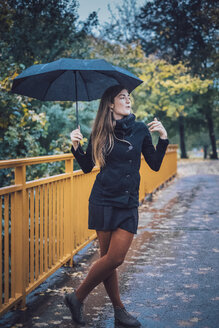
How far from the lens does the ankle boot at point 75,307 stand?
3660 mm

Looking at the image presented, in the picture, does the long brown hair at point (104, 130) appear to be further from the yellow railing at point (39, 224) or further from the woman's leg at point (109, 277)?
the yellow railing at point (39, 224)

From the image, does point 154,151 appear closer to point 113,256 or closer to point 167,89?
point 113,256

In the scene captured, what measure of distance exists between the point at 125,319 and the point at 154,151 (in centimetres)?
142

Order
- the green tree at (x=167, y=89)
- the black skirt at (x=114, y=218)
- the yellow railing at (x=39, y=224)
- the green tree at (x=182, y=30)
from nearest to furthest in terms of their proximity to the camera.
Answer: the black skirt at (x=114, y=218) → the yellow railing at (x=39, y=224) → the green tree at (x=182, y=30) → the green tree at (x=167, y=89)

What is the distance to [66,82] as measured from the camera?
4461 mm

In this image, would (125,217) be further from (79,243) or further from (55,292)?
(79,243)

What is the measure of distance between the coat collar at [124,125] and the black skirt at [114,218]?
62cm

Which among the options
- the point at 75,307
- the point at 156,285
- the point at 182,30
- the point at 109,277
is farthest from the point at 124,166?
the point at 182,30

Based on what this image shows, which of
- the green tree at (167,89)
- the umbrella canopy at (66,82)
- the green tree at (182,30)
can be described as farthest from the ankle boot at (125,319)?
the green tree at (167,89)

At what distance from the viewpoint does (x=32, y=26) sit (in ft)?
49.1

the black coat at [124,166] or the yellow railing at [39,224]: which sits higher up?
the black coat at [124,166]

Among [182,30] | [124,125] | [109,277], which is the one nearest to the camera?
[124,125]

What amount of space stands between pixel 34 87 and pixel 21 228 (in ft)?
4.65

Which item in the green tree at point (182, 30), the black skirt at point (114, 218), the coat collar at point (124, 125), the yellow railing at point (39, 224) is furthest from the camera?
the green tree at point (182, 30)
